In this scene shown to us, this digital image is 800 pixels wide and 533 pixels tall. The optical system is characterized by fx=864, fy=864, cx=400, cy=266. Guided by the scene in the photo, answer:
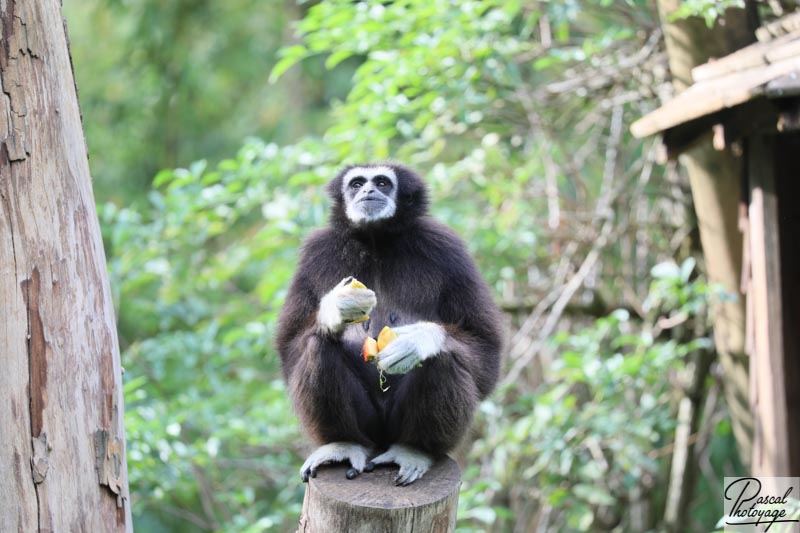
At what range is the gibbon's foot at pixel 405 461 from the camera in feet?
11.8

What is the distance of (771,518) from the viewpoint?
437cm

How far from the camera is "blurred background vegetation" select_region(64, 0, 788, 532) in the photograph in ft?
21.1

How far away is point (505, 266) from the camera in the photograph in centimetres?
776

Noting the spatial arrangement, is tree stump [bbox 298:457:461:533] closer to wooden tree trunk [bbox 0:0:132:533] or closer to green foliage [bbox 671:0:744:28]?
wooden tree trunk [bbox 0:0:132:533]

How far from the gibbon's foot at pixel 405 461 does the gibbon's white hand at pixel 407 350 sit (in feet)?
1.18

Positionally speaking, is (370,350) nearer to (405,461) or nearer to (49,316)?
(405,461)

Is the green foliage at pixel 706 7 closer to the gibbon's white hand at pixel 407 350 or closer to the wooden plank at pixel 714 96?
the wooden plank at pixel 714 96

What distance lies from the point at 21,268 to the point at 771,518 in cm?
370

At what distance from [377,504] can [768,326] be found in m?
2.81

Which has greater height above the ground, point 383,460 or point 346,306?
point 346,306

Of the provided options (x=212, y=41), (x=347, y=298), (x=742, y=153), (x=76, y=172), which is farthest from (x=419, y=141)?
(x=212, y=41)

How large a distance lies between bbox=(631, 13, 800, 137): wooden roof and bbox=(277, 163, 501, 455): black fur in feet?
4.98

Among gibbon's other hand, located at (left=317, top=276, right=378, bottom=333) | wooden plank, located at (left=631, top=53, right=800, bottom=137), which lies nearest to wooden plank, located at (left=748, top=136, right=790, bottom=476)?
wooden plank, located at (left=631, top=53, right=800, bottom=137)

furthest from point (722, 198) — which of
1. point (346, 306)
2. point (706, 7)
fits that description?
point (346, 306)
